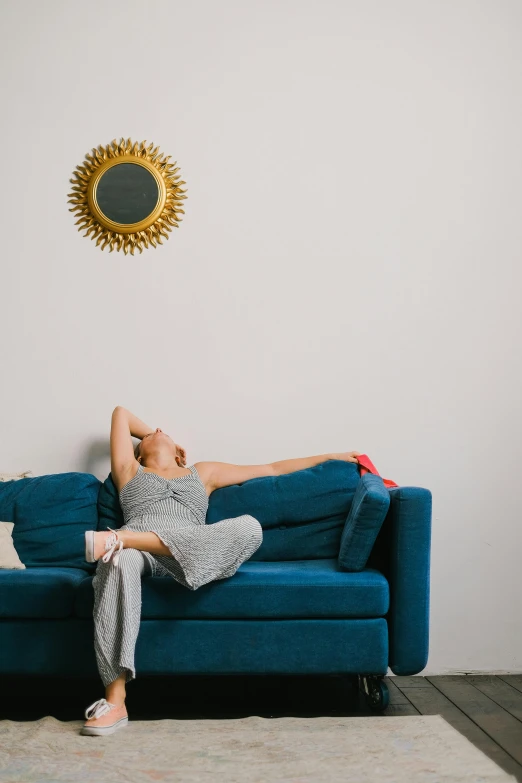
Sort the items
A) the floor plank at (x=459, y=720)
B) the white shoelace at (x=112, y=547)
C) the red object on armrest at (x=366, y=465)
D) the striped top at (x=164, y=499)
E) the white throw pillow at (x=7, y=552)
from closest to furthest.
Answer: the floor plank at (x=459, y=720)
the white shoelace at (x=112, y=547)
the white throw pillow at (x=7, y=552)
the striped top at (x=164, y=499)
the red object on armrest at (x=366, y=465)

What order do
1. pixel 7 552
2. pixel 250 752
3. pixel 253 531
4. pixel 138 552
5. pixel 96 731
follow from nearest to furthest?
pixel 250 752 → pixel 96 731 → pixel 138 552 → pixel 253 531 → pixel 7 552

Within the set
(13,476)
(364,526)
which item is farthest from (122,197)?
(364,526)

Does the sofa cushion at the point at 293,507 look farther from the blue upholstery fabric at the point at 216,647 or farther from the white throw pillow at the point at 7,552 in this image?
the blue upholstery fabric at the point at 216,647

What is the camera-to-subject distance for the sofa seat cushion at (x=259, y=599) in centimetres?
234

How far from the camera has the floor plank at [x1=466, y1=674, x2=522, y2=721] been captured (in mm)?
2545

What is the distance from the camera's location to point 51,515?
285 centimetres

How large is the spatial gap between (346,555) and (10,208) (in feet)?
6.89

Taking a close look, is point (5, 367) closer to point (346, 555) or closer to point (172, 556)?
point (172, 556)

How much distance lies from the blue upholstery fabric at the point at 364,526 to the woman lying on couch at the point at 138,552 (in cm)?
32

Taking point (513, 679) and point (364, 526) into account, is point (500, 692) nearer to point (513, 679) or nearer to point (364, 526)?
point (513, 679)

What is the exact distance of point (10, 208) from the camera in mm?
3258

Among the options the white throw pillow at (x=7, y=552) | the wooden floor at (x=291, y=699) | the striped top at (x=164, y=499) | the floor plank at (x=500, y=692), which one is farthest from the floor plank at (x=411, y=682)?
the white throw pillow at (x=7, y=552)

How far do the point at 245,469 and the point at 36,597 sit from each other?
1.01 meters

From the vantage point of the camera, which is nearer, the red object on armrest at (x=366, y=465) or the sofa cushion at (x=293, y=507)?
the sofa cushion at (x=293, y=507)
